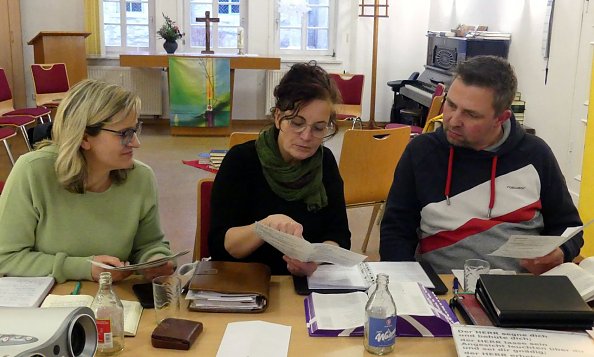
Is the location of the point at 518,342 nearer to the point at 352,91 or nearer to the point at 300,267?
the point at 300,267

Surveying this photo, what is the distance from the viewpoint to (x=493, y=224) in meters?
2.12

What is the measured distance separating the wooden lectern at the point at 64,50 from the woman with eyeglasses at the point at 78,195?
5675mm

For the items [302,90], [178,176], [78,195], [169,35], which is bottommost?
[178,176]

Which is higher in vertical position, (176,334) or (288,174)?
(288,174)

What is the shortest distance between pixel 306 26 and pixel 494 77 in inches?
263

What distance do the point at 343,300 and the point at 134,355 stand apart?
535 millimetres

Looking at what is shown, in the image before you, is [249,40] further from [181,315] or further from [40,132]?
[181,315]

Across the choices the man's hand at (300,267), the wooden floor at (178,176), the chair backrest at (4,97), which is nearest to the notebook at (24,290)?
the man's hand at (300,267)

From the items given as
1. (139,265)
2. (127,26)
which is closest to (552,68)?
(139,265)

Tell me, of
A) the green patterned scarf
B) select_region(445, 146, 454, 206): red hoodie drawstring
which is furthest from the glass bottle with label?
select_region(445, 146, 454, 206): red hoodie drawstring

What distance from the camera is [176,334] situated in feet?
4.72

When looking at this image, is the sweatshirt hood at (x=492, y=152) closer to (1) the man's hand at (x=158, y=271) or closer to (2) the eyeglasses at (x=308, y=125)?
(2) the eyeglasses at (x=308, y=125)

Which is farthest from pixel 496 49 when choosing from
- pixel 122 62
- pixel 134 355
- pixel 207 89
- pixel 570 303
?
pixel 134 355

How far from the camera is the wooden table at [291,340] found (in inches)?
56.0
